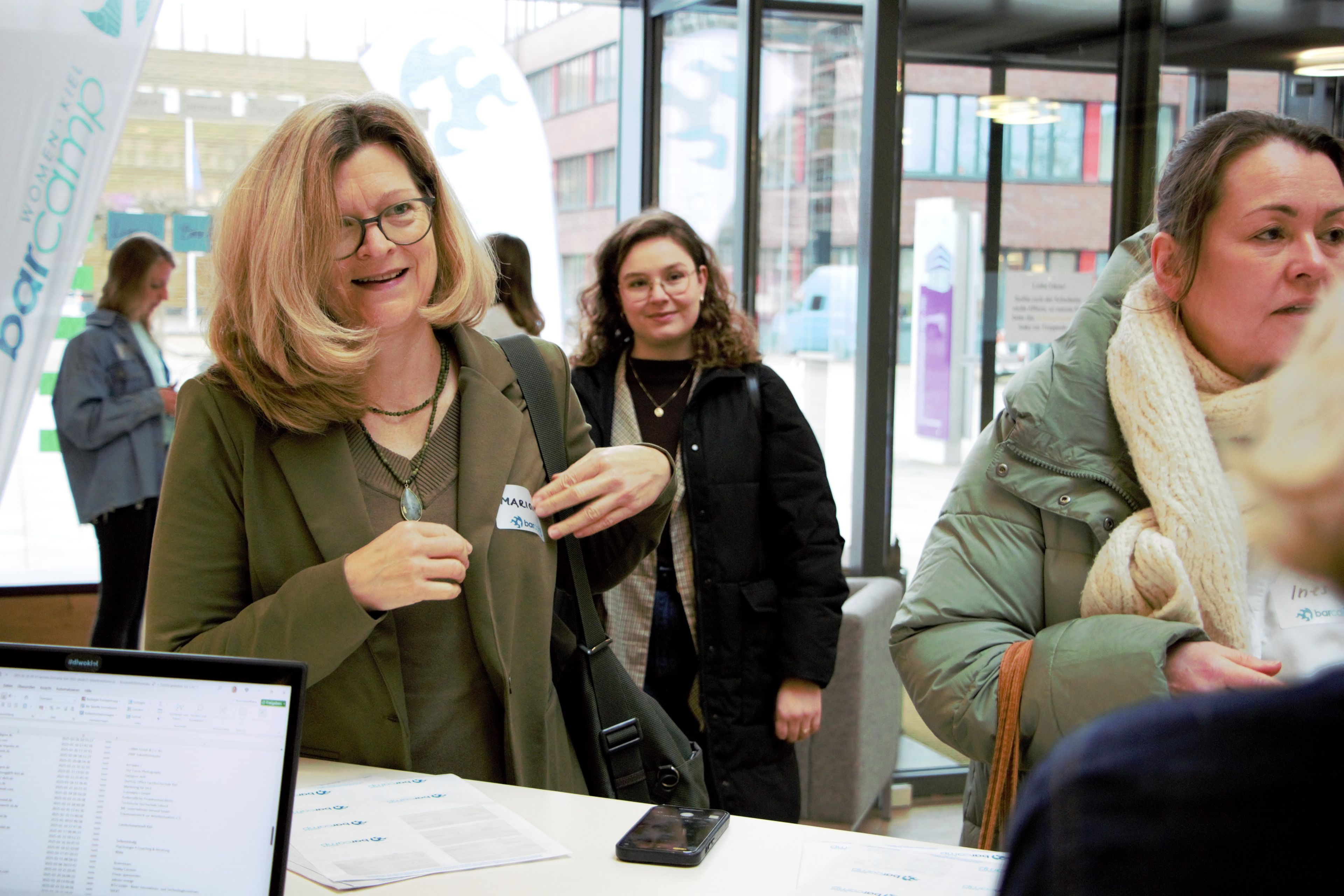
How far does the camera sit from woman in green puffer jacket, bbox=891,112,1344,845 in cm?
145

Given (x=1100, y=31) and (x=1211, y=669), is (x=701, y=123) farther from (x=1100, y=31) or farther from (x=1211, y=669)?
(x=1211, y=669)

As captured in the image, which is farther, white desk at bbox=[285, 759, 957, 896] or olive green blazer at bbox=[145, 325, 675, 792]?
olive green blazer at bbox=[145, 325, 675, 792]

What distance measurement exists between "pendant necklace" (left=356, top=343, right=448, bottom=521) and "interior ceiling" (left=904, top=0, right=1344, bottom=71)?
2.33 metres

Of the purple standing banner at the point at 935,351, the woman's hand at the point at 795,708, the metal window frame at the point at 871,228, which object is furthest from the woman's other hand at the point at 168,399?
the woman's hand at the point at 795,708

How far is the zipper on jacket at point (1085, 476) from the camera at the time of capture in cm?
154

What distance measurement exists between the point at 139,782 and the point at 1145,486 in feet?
4.23

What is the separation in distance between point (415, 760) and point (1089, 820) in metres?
A: 1.21

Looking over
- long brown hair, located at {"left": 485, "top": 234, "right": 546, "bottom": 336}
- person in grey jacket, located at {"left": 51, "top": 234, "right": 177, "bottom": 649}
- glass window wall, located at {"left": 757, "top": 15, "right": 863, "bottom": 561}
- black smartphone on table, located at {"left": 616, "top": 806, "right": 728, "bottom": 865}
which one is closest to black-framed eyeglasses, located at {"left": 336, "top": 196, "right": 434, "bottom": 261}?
black smartphone on table, located at {"left": 616, "top": 806, "right": 728, "bottom": 865}

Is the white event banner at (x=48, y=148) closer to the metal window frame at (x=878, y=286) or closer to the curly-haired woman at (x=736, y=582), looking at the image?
the curly-haired woman at (x=736, y=582)

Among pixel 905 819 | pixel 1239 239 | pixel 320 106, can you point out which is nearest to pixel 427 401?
pixel 320 106

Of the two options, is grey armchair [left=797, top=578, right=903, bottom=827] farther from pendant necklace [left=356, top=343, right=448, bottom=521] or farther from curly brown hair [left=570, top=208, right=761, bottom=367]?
pendant necklace [left=356, top=343, right=448, bottom=521]

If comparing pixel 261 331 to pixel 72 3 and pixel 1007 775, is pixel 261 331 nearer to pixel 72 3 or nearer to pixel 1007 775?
pixel 1007 775

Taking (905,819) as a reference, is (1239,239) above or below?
above

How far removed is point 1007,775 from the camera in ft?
4.79
